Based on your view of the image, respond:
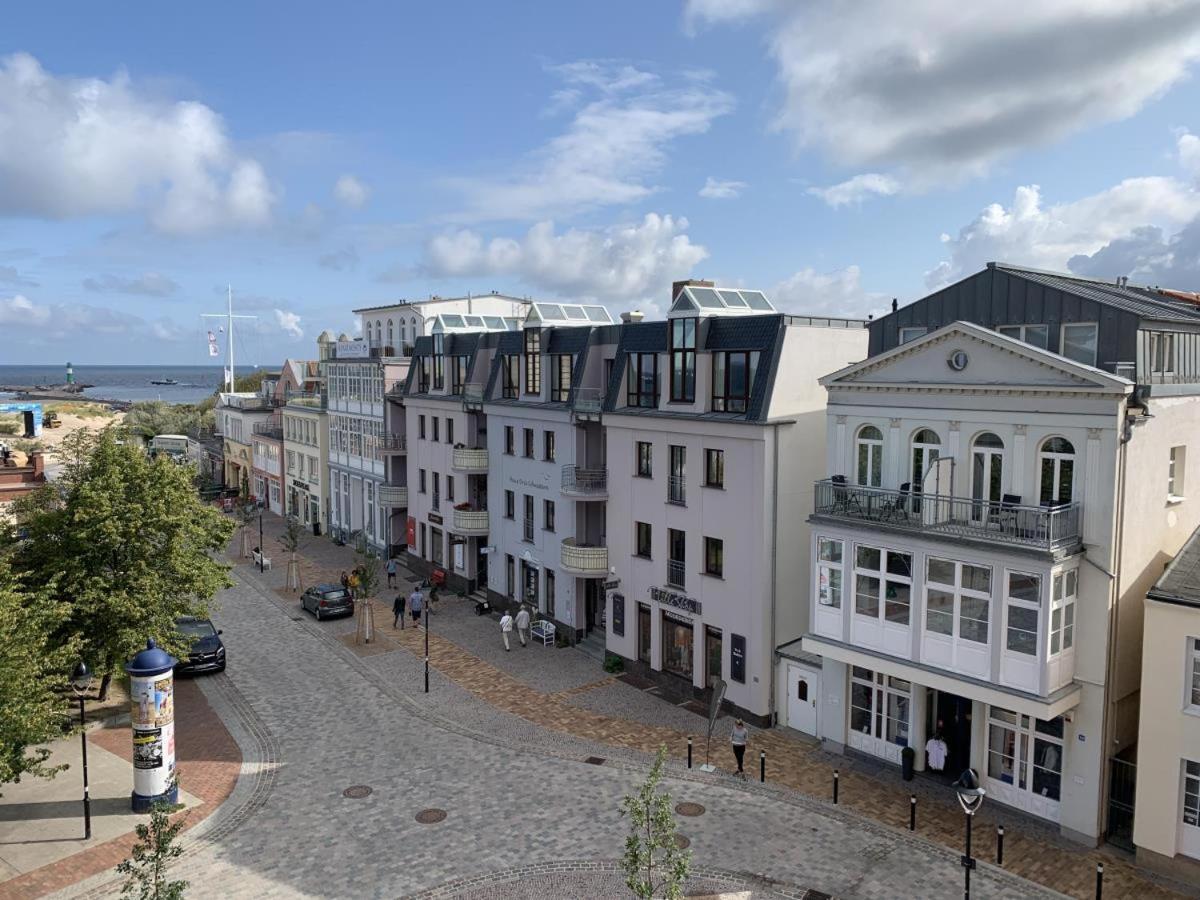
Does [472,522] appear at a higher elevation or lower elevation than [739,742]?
higher

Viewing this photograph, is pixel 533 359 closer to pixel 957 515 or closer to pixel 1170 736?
pixel 957 515

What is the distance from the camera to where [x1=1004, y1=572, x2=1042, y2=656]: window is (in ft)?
58.5

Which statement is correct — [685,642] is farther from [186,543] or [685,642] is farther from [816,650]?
[186,543]

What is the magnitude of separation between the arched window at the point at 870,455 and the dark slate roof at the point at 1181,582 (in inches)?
242

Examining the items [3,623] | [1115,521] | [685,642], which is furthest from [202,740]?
[1115,521]

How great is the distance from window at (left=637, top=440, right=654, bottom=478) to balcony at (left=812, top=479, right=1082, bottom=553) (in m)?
7.34

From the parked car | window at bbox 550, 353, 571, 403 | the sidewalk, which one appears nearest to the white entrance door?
the sidewalk

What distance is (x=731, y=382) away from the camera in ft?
83.6

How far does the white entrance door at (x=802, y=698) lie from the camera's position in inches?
924

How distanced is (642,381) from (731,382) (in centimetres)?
400

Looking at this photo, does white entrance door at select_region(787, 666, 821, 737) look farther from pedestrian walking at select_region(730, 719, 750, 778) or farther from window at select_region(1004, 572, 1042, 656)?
window at select_region(1004, 572, 1042, 656)

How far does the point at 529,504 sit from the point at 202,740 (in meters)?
14.4

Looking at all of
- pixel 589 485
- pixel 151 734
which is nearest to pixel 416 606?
pixel 589 485

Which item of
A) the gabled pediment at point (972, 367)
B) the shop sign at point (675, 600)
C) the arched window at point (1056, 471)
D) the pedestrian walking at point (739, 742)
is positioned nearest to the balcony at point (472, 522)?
the shop sign at point (675, 600)
